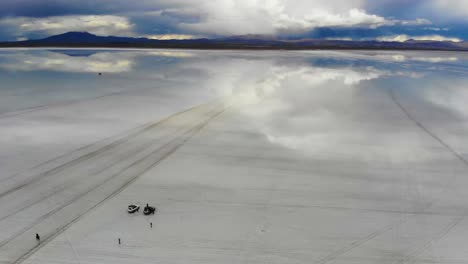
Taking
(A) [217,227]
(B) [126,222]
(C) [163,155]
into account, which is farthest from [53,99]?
(A) [217,227]

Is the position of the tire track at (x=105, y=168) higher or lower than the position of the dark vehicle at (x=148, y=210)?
higher

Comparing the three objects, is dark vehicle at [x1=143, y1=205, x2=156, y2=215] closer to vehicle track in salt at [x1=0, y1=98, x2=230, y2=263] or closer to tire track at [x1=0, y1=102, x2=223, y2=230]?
vehicle track in salt at [x1=0, y1=98, x2=230, y2=263]

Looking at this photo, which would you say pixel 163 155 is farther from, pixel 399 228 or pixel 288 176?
pixel 399 228

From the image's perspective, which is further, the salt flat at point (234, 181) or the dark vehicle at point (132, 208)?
the dark vehicle at point (132, 208)

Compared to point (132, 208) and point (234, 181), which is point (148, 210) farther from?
point (234, 181)

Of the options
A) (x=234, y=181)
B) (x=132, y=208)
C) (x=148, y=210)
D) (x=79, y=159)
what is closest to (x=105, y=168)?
(x=79, y=159)

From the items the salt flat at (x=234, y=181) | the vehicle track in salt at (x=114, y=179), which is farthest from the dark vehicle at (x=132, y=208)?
the vehicle track in salt at (x=114, y=179)

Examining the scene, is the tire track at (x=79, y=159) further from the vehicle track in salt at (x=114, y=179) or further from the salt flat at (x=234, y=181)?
the salt flat at (x=234, y=181)

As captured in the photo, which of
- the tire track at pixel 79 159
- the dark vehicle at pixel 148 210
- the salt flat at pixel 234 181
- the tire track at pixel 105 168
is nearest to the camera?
the salt flat at pixel 234 181

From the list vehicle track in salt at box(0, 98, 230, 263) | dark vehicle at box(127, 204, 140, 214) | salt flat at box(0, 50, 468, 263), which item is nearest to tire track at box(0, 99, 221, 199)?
vehicle track in salt at box(0, 98, 230, 263)
